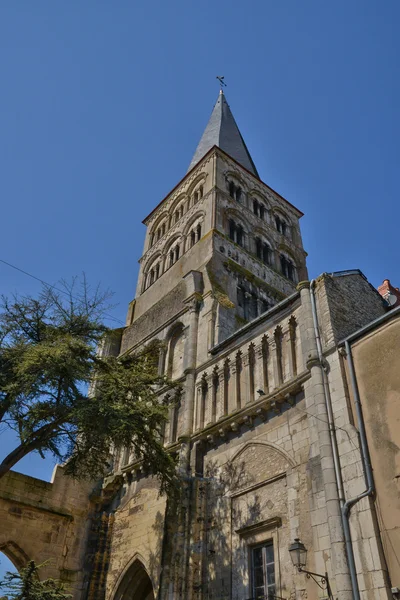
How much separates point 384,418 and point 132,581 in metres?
9.63

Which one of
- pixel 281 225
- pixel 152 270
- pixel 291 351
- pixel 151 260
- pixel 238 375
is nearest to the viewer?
pixel 291 351

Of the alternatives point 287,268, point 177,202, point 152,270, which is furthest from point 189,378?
point 177,202

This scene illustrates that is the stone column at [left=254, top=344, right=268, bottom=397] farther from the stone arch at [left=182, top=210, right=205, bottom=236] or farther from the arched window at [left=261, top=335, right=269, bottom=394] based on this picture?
the stone arch at [left=182, top=210, right=205, bottom=236]

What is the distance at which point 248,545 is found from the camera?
37.5ft

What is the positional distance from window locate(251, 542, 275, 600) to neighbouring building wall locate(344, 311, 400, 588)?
2.88 meters

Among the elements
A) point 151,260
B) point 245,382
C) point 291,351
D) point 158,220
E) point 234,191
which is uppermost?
point 158,220

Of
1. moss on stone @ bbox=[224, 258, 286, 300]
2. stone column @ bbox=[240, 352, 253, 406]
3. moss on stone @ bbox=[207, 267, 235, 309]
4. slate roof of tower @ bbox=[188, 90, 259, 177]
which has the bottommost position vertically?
stone column @ bbox=[240, 352, 253, 406]

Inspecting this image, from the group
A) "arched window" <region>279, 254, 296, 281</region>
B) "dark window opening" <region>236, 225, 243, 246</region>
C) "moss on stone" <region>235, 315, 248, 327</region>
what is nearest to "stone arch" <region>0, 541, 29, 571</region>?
"moss on stone" <region>235, 315, 248, 327</region>

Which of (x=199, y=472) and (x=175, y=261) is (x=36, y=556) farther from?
A: (x=175, y=261)

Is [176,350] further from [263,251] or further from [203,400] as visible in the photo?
[263,251]

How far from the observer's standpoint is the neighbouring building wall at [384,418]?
846 cm

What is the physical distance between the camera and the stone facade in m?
9.66

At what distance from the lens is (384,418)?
9.50 m

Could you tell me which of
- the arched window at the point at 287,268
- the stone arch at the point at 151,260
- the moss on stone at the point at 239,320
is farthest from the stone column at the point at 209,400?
the stone arch at the point at 151,260
